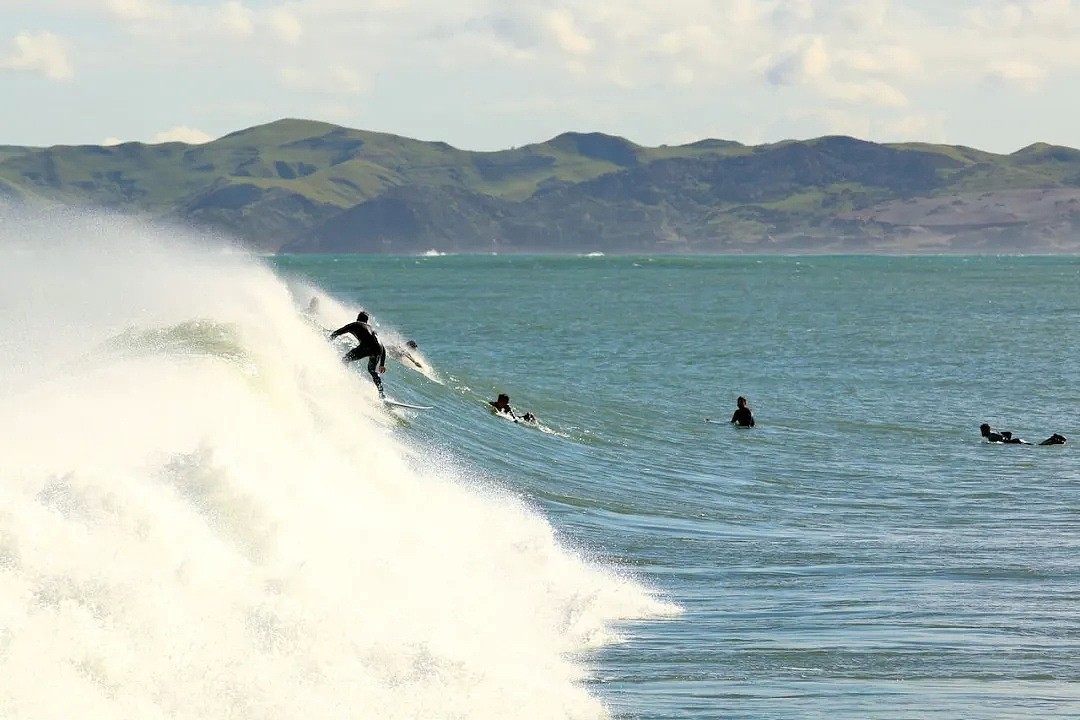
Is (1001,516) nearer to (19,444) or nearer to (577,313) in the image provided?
(19,444)

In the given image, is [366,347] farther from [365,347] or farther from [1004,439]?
[1004,439]

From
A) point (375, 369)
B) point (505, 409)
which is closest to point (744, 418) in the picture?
point (505, 409)

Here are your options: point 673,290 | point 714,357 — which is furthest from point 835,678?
point 673,290

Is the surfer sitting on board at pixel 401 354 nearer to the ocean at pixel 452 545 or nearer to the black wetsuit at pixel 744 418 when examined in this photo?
the ocean at pixel 452 545

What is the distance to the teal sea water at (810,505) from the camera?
13.9m

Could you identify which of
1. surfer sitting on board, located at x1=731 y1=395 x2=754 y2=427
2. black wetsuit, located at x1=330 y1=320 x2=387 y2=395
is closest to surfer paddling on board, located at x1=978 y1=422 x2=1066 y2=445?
surfer sitting on board, located at x1=731 y1=395 x2=754 y2=427

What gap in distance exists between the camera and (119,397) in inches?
663

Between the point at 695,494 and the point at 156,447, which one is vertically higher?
the point at 156,447

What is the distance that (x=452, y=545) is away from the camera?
18.0 metres

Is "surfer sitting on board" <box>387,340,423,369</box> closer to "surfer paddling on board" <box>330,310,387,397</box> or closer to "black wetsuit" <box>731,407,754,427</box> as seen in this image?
"black wetsuit" <box>731,407,754,427</box>

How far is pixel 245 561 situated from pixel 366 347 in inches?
601

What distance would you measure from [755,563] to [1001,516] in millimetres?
6221

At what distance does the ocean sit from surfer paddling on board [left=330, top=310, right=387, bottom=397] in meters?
0.53

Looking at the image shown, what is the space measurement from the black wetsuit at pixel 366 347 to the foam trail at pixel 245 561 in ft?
13.5
